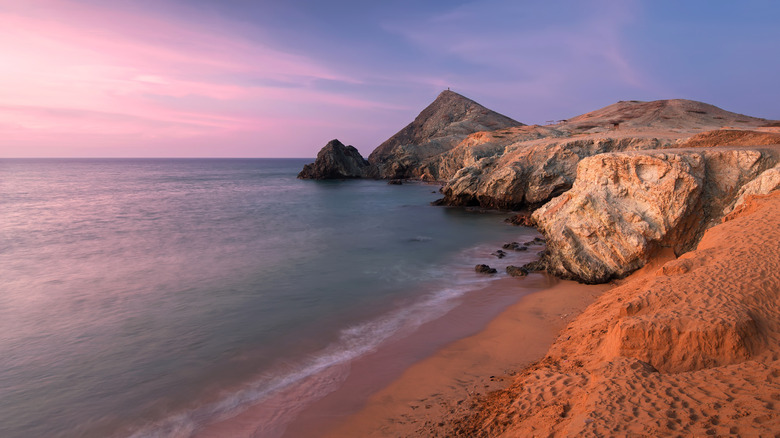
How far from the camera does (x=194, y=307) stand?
12.7m

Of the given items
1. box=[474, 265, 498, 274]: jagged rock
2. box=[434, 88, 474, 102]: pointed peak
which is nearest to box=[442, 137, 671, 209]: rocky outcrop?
box=[474, 265, 498, 274]: jagged rock

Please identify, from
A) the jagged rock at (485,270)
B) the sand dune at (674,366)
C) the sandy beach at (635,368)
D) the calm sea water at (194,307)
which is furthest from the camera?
the jagged rock at (485,270)

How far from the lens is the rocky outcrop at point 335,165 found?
6931cm

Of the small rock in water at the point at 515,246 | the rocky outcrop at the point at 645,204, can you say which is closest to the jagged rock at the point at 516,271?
the rocky outcrop at the point at 645,204

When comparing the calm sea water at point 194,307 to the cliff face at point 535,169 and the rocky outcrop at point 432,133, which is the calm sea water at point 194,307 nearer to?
the cliff face at point 535,169

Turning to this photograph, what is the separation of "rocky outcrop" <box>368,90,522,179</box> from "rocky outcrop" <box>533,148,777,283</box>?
50067 mm

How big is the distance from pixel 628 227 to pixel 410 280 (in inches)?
293

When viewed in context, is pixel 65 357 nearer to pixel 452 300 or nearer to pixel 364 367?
pixel 364 367

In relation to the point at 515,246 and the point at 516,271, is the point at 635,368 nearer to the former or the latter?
the point at 516,271

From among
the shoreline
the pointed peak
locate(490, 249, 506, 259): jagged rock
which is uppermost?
the pointed peak

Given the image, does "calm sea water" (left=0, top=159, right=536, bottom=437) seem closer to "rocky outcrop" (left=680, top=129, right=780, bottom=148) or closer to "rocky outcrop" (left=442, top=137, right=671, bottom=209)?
"rocky outcrop" (left=442, top=137, right=671, bottom=209)

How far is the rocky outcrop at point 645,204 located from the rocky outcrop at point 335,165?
58793 mm

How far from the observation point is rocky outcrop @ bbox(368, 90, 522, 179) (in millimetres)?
65500

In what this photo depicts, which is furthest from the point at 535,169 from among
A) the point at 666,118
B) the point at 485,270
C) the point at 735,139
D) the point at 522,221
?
the point at 666,118
